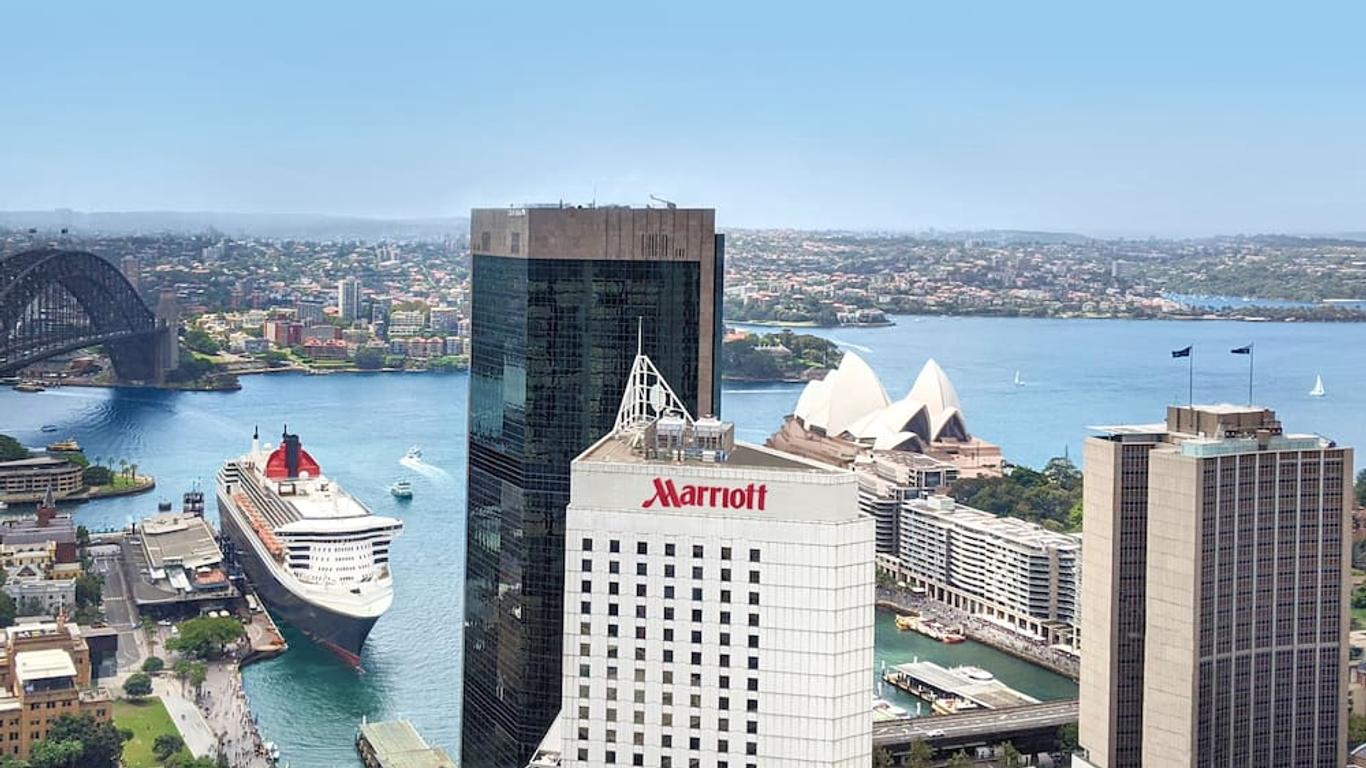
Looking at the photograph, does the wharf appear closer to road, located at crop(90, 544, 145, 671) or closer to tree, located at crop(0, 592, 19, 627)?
road, located at crop(90, 544, 145, 671)

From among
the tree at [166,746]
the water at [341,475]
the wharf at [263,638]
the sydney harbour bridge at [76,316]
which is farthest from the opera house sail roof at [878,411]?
the tree at [166,746]

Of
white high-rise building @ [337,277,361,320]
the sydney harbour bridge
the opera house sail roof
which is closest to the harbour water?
the sydney harbour bridge

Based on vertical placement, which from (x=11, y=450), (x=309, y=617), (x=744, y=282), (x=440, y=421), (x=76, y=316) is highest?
(x=744, y=282)

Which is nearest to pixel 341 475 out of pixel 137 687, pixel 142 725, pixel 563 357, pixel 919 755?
pixel 137 687

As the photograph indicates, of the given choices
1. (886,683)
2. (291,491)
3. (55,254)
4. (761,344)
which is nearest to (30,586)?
(291,491)

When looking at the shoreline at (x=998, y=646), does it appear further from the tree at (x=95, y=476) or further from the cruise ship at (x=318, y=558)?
the tree at (x=95, y=476)

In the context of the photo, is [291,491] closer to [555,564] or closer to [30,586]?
[30,586]

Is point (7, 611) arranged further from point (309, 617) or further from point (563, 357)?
point (563, 357)
